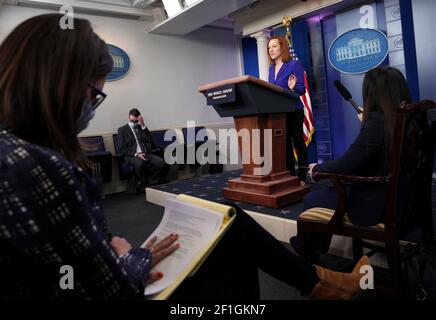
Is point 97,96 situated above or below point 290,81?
below

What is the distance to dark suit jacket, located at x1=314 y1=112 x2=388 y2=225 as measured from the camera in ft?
4.77

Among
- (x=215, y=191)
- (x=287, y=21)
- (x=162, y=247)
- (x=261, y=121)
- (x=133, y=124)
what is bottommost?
(x=215, y=191)

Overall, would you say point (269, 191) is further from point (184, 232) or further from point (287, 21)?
point (287, 21)

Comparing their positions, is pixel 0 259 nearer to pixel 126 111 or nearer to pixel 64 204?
pixel 64 204

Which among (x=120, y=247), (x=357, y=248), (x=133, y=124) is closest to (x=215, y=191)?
(x=133, y=124)

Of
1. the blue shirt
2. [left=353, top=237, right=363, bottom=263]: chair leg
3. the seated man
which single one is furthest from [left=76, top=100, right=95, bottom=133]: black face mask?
the seated man

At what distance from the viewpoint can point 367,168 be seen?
1.57 m

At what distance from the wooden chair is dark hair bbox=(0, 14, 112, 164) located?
1.09m

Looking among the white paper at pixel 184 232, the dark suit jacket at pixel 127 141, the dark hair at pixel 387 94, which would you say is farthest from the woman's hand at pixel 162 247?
the dark suit jacket at pixel 127 141

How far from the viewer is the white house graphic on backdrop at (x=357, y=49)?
4.26 metres

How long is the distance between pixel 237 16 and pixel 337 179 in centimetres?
479

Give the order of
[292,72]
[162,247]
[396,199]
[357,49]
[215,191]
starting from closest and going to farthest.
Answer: [162,247]
[396,199]
[292,72]
[215,191]
[357,49]

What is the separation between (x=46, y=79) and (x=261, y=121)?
2.16m

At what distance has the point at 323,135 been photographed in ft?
17.0
